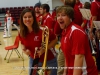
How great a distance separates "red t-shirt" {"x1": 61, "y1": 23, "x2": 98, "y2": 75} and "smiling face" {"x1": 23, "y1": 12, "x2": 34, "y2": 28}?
0.79m

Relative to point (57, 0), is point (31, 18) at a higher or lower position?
higher

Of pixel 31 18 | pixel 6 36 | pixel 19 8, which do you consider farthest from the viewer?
pixel 19 8

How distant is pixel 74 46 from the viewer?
216cm

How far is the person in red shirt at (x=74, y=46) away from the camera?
213 cm

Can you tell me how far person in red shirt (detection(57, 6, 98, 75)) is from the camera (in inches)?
84.0

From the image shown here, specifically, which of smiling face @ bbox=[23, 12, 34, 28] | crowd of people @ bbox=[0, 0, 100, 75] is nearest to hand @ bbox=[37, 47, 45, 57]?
crowd of people @ bbox=[0, 0, 100, 75]

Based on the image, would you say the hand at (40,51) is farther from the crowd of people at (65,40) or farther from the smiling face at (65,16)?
the smiling face at (65,16)

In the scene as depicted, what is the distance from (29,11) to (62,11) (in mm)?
890

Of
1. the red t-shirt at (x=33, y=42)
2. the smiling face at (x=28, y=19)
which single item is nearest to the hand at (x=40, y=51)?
the red t-shirt at (x=33, y=42)

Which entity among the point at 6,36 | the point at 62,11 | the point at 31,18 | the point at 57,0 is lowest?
the point at 6,36

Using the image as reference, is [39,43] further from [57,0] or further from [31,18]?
[57,0]

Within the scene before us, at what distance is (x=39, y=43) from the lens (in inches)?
119

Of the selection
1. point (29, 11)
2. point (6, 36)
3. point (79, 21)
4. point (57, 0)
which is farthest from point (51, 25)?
point (57, 0)

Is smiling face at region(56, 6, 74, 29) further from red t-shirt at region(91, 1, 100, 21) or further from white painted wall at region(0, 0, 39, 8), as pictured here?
white painted wall at region(0, 0, 39, 8)
